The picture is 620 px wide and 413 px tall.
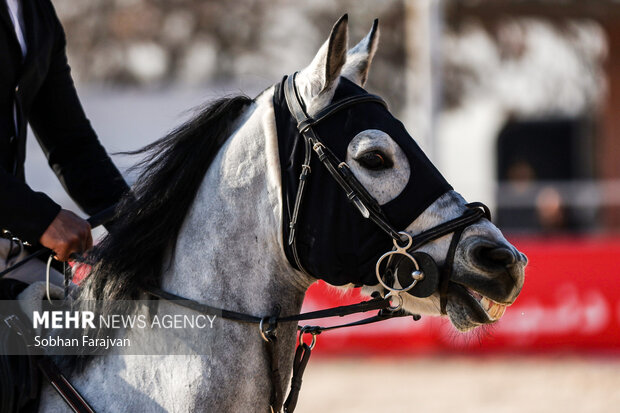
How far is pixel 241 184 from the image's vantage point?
2830 millimetres

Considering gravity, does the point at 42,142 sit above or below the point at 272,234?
above

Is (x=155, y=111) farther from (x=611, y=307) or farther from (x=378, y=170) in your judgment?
(x=378, y=170)

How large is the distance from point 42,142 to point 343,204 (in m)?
1.46

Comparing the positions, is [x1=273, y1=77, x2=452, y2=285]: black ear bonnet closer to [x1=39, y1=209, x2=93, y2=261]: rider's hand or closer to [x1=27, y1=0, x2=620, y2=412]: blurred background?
[x1=39, y1=209, x2=93, y2=261]: rider's hand

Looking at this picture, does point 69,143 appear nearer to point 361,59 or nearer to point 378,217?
point 361,59

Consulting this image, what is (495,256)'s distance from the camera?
8.52 ft

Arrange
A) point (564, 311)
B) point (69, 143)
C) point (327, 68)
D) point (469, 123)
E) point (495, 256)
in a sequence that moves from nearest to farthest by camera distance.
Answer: point (495, 256), point (327, 68), point (69, 143), point (564, 311), point (469, 123)

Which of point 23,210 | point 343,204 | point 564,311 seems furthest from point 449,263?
point 564,311

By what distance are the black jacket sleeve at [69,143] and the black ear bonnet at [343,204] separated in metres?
0.92

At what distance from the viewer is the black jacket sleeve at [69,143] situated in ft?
11.0

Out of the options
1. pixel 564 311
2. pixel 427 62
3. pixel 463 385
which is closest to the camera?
pixel 463 385

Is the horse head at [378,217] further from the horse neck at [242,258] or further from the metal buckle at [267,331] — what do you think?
the metal buckle at [267,331]

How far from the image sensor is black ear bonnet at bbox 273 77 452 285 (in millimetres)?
2670

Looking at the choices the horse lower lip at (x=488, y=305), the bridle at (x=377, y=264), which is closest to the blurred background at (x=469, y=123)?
the bridle at (x=377, y=264)
